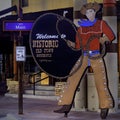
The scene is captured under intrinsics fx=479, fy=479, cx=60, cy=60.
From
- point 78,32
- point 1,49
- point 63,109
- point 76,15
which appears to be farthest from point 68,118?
point 1,49

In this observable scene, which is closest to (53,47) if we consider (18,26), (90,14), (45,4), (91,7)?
(90,14)

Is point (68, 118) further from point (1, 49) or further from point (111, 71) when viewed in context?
point (1, 49)

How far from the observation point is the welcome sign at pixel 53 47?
644 inches

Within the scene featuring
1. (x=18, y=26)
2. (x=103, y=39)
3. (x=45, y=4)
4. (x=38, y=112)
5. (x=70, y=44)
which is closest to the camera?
(x=103, y=39)

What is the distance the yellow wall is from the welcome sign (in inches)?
336

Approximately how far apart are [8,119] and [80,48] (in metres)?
3.40

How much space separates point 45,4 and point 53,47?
10.3 meters

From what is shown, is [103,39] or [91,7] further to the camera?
[91,7]

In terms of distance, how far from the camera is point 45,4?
26328 millimetres

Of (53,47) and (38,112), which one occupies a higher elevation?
(53,47)

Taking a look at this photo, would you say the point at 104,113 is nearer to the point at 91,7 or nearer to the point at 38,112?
the point at 38,112

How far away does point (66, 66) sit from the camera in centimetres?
1650

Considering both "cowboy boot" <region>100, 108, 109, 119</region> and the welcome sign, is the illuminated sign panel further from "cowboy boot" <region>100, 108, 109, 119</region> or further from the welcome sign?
"cowboy boot" <region>100, 108, 109, 119</region>

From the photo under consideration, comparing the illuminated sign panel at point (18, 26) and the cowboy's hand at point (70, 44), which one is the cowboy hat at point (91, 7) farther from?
the illuminated sign panel at point (18, 26)
